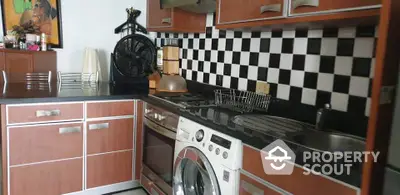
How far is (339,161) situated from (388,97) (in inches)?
11.8

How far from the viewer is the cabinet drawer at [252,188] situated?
48.8 inches

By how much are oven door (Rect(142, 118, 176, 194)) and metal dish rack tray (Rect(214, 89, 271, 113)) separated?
0.41m

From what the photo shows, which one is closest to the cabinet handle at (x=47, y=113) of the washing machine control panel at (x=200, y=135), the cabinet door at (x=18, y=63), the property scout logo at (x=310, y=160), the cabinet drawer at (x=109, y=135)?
the cabinet drawer at (x=109, y=135)

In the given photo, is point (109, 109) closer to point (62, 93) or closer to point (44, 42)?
point (62, 93)

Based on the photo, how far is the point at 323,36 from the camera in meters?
1.59

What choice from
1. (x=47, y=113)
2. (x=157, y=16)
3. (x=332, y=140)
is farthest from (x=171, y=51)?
(x=332, y=140)

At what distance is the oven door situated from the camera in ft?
6.44

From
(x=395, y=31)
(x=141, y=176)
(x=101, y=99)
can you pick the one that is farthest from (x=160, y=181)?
(x=395, y=31)

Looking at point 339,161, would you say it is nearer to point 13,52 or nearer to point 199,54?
point 199,54

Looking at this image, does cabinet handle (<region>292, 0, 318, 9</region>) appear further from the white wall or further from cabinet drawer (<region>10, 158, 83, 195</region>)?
the white wall

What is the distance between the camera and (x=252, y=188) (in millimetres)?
1324

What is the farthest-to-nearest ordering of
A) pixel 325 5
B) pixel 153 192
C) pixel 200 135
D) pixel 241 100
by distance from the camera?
1. pixel 153 192
2. pixel 241 100
3. pixel 200 135
4. pixel 325 5

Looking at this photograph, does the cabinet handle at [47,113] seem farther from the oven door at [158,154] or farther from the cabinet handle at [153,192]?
the cabinet handle at [153,192]

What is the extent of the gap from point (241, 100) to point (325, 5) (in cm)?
93
